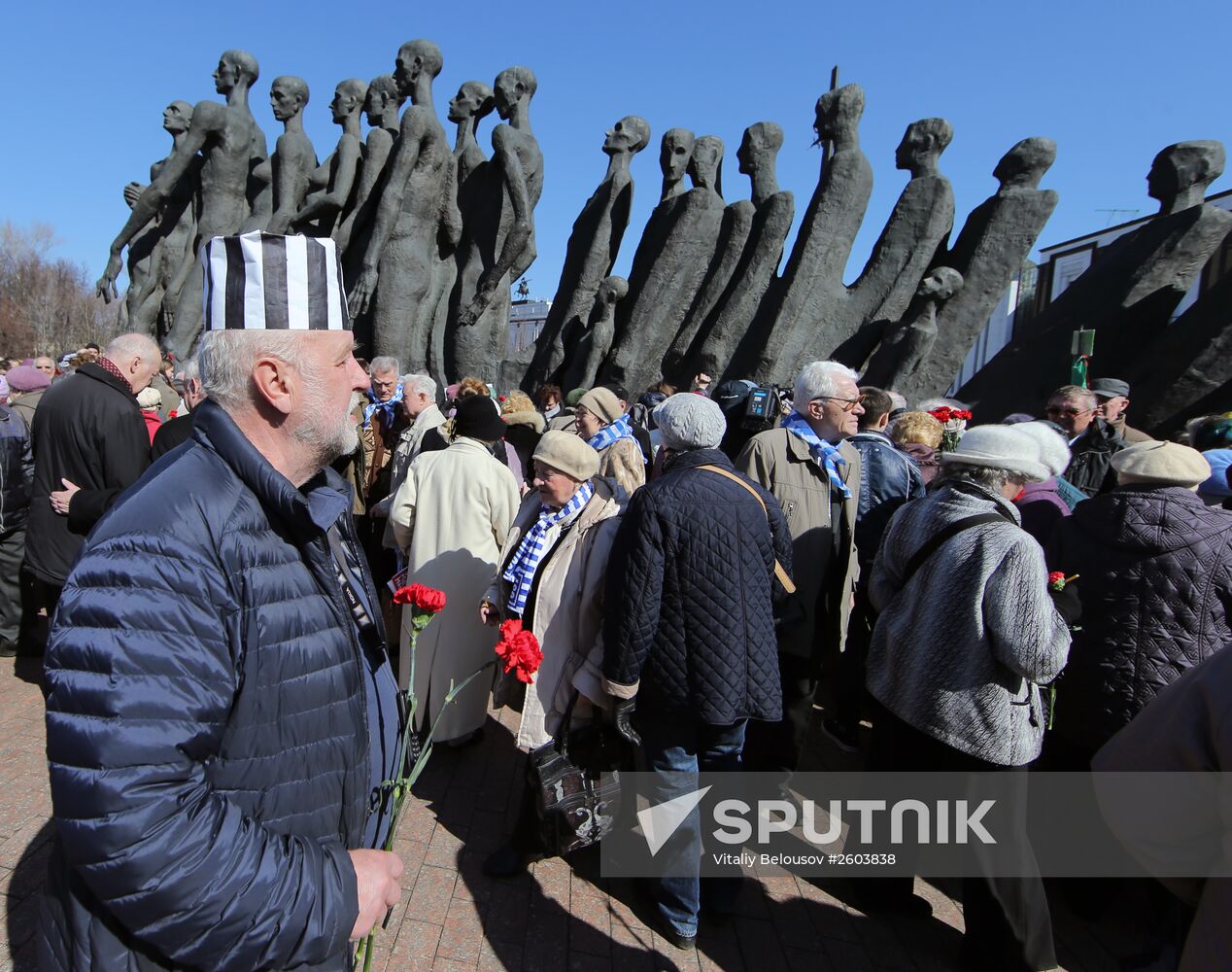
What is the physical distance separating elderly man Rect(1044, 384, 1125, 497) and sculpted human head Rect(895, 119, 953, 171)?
6505mm

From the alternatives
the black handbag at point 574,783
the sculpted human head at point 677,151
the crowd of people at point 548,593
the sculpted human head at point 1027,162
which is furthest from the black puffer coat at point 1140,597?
the sculpted human head at point 677,151

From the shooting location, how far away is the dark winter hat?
3879 millimetres

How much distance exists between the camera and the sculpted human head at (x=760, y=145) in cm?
1156

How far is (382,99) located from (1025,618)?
14.6 m

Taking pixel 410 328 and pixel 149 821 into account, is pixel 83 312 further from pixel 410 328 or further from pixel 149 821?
pixel 149 821

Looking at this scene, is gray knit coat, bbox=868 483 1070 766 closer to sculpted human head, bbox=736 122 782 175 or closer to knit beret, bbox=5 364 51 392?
knit beret, bbox=5 364 51 392

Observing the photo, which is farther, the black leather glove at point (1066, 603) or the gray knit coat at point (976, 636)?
the black leather glove at point (1066, 603)

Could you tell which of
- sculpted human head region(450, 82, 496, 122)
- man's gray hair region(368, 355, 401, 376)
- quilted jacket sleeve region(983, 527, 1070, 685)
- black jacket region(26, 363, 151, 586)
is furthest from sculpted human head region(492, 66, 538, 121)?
quilted jacket sleeve region(983, 527, 1070, 685)

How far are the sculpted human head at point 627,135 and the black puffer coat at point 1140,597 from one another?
37.9ft

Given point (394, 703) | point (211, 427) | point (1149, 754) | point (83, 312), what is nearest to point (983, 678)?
point (1149, 754)

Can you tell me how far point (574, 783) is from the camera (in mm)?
2760

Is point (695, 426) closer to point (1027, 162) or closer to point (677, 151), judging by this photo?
point (1027, 162)

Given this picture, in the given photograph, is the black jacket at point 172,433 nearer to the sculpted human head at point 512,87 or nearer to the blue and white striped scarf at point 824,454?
the blue and white striped scarf at point 824,454

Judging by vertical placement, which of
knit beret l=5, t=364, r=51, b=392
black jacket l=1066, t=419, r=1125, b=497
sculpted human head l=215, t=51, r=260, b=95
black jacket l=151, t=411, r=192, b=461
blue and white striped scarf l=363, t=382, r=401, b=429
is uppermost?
sculpted human head l=215, t=51, r=260, b=95
